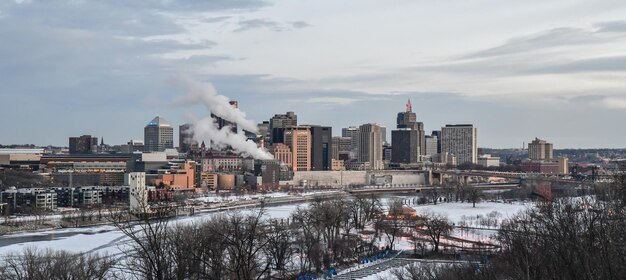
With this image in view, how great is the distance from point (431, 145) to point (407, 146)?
1163 inches

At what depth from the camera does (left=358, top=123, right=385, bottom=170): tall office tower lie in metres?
145

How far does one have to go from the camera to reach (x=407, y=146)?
154 metres

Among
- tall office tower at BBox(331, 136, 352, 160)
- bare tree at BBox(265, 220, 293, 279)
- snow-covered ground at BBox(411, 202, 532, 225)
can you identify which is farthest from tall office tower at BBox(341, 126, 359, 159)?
bare tree at BBox(265, 220, 293, 279)

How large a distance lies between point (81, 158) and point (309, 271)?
78481 mm

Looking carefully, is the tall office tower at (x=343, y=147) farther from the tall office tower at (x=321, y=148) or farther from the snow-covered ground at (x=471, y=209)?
the snow-covered ground at (x=471, y=209)

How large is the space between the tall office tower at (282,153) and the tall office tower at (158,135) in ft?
129

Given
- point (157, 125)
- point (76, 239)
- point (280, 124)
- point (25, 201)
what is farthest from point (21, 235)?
point (157, 125)

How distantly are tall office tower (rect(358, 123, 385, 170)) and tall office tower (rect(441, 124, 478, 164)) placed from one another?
93.3 ft

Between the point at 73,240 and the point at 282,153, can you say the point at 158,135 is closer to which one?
the point at 282,153

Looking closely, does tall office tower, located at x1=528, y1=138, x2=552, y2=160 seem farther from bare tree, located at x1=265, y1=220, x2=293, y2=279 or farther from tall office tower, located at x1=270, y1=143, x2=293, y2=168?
bare tree, located at x1=265, y1=220, x2=293, y2=279

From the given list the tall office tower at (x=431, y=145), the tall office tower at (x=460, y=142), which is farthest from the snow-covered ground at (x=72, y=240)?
the tall office tower at (x=431, y=145)

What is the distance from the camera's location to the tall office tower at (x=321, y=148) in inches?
4518

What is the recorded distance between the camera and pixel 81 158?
3898 inches

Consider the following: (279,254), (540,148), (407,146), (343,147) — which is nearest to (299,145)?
(407,146)
